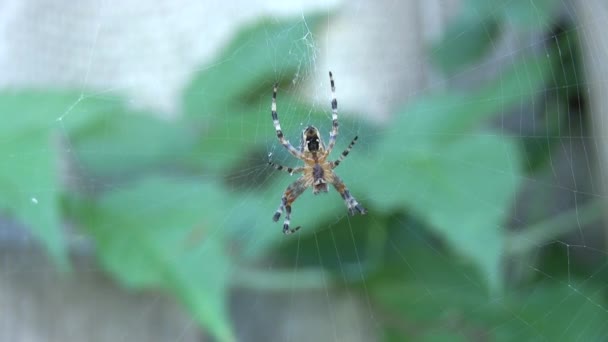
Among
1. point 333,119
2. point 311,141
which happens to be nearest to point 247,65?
point 333,119

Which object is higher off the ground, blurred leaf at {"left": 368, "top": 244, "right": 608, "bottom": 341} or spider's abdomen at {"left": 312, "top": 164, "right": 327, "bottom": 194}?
spider's abdomen at {"left": 312, "top": 164, "right": 327, "bottom": 194}

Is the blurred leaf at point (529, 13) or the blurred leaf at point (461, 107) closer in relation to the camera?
the blurred leaf at point (461, 107)

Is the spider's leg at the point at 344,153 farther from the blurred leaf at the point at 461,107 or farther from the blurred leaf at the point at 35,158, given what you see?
the blurred leaf at the point at 35,158

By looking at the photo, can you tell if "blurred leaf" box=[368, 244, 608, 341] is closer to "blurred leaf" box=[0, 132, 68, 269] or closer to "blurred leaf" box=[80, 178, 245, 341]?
"blurred leaf" box=[80, 178, 245, 341]

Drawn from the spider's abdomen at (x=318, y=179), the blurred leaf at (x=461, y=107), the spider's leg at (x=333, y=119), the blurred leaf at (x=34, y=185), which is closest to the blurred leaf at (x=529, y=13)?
the blurred leaf at (x=461, y=107)

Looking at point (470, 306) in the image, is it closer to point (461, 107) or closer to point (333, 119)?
point (461, 107)

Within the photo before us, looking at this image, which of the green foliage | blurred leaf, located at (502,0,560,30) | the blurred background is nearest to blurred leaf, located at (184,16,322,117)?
the blurred background
